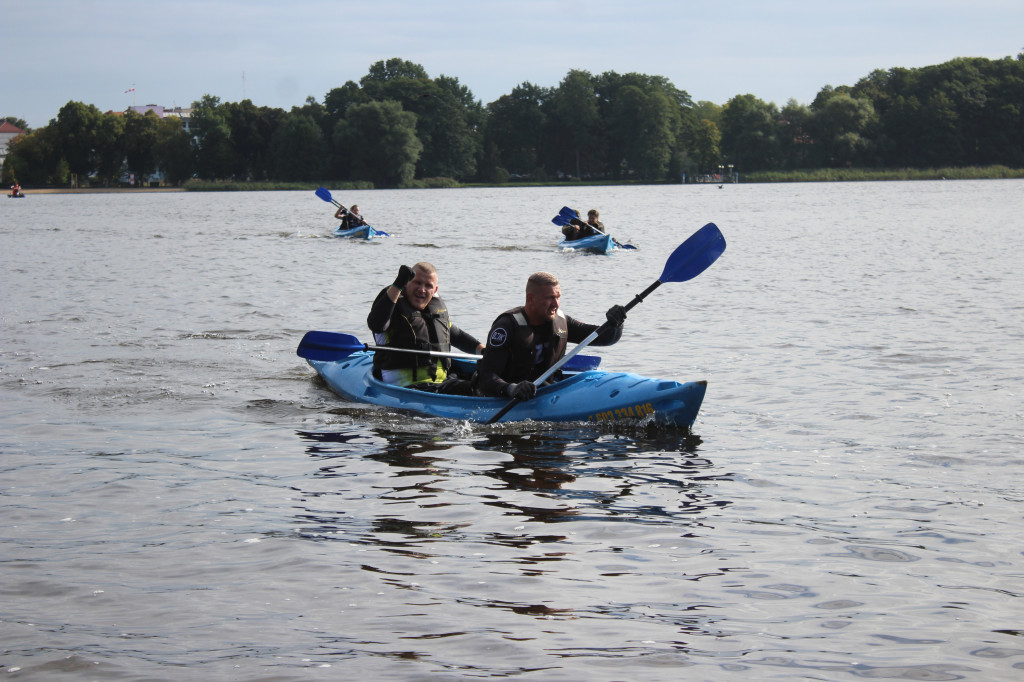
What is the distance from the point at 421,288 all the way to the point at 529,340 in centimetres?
115

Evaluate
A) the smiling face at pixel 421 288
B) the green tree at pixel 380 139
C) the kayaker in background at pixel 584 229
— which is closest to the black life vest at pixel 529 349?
the smiling face at pixel 421 288

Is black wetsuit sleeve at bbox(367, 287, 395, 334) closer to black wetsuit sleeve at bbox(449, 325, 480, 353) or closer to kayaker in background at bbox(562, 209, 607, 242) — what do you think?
black wetsuit sleeve at bbox(449, 325, 480, 353)

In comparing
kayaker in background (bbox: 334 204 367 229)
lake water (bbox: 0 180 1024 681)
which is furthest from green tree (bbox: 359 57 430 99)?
lake water (bbox: 0 180 1024 681)

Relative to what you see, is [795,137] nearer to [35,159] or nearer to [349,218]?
[35,159]

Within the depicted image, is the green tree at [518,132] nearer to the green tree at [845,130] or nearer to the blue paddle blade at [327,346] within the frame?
the green tree at [845,130]

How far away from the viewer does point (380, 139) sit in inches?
3607

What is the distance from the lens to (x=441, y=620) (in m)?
4.23

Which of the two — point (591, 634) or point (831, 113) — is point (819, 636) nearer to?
point (591, 634)

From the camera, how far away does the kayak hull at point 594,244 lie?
81.8 ft

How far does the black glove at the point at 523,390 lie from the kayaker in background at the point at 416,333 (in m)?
0.76

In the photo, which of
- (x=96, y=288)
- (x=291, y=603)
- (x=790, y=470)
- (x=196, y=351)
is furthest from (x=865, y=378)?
(x=96, y=288)

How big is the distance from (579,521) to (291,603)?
173cm

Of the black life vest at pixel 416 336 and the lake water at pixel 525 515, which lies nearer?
the lake water at pixel 525 515

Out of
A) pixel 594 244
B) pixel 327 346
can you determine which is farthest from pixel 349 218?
pixel 327 346
